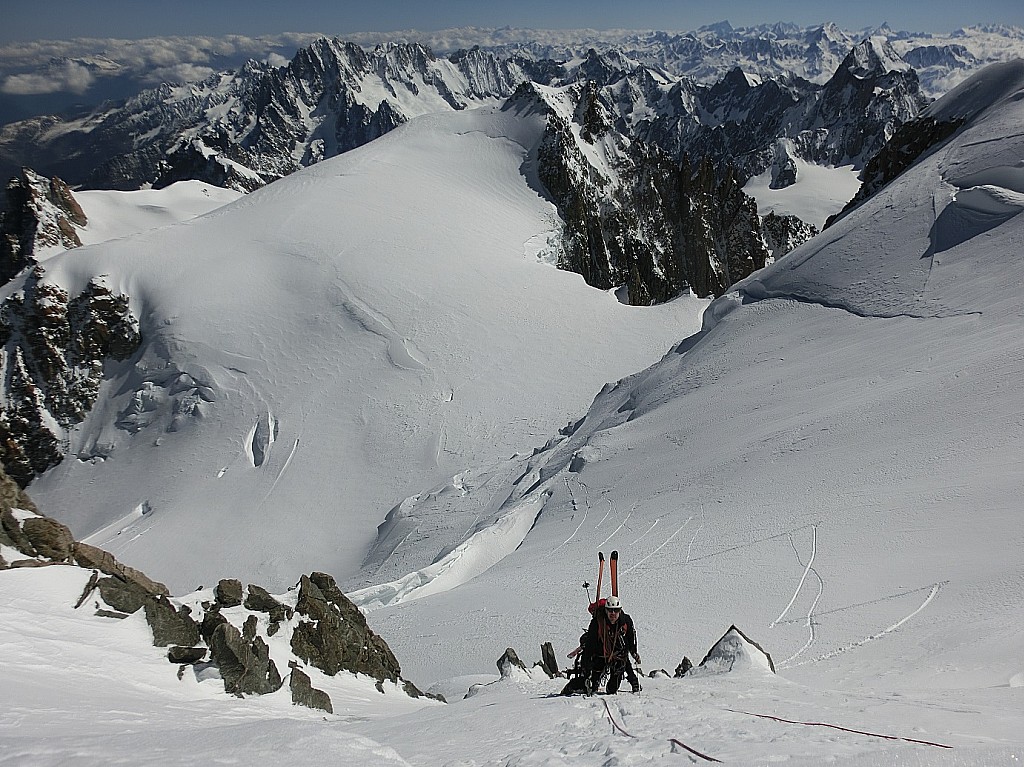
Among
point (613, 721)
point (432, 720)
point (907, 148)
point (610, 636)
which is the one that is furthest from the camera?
point (907, 148)

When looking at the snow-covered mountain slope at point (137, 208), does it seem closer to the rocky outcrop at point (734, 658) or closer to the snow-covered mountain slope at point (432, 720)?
the snow-covered mountain slope at point (432, 720)

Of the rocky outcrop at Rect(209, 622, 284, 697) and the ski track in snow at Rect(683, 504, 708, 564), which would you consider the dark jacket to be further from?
the ski track in snow at Rect(683, 504, 708, 564)

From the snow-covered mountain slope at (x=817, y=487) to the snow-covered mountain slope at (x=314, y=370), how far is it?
14.8ft

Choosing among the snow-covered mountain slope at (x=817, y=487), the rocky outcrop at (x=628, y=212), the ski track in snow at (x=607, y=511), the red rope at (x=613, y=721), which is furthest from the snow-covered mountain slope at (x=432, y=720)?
the rocky outcrop at (x=628, y=212)

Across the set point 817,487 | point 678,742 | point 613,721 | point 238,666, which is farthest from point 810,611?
point 238,666

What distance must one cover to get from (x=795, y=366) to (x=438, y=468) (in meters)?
13.6

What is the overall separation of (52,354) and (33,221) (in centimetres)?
2628

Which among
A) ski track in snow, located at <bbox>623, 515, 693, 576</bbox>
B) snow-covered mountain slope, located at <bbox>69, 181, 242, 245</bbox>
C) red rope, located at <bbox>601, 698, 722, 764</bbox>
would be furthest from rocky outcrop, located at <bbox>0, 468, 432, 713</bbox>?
snow-covered mountain slope, located at <bbox>69, 181, 242, 245</bbox>

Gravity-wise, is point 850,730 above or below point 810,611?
below

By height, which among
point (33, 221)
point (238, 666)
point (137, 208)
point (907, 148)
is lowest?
point (238, 666)

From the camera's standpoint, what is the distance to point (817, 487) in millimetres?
11898

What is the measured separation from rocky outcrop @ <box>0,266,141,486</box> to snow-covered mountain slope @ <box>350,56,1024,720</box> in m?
20.0

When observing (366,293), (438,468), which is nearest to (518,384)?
(438,468)

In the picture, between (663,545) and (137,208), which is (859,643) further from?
(137,208)
